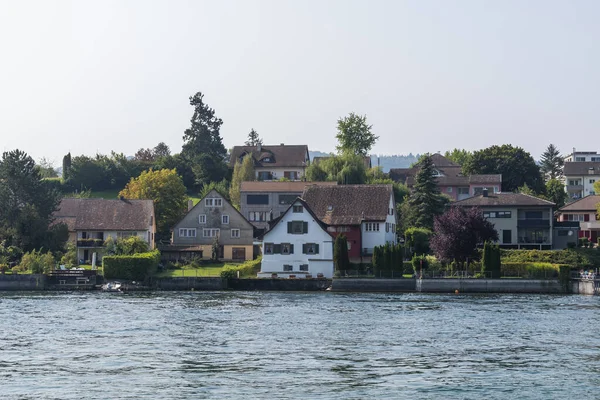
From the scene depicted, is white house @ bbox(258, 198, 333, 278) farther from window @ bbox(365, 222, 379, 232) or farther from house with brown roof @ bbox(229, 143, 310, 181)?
house with brown roof @ bbox(229, 143, 310, 181)

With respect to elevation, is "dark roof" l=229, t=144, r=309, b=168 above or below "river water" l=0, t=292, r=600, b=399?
above

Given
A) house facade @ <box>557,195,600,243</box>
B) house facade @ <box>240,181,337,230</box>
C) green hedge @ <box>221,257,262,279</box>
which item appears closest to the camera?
green hedge @ <box>221,257,262,279</box>


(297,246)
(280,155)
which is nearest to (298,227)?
(297,246)

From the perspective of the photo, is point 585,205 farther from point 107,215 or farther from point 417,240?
point 107,215

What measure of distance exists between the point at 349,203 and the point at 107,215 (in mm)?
31760

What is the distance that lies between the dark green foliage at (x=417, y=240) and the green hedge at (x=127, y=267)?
29.6m

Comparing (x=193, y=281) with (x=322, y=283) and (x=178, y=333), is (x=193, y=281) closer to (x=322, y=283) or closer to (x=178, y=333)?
(x=322, y=283)

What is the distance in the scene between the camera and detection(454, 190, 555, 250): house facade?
123m

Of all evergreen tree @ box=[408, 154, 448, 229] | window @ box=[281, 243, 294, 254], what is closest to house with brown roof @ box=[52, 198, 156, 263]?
window @ box=[281, 243, 294, 254]

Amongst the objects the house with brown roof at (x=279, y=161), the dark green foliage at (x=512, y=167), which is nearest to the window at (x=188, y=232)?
the house with brown roof at (x=279, y=161)

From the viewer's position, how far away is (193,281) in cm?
10225

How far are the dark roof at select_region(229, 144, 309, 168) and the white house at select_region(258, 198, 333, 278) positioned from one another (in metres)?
66.1

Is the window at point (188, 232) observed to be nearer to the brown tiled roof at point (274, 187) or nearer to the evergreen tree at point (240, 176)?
the brown tiled roof at point (274, 187)

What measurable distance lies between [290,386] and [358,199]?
237 ft
